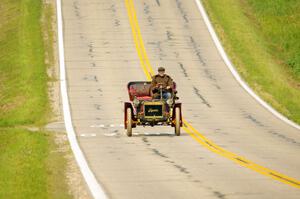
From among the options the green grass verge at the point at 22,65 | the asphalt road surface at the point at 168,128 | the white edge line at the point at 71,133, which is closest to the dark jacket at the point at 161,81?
the asphalt road surface at the point at 168,128

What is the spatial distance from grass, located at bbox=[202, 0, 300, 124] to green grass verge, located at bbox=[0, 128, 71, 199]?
11.7 m

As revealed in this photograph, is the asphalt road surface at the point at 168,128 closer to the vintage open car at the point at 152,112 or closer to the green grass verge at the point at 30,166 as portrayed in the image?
the vintage open car at the point at 152,112

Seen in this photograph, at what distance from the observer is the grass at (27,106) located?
18734 mm

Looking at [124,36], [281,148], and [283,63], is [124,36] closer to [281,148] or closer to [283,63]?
[283,63]

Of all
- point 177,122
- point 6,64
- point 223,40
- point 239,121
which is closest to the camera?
point 177,122

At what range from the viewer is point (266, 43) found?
2008 inches

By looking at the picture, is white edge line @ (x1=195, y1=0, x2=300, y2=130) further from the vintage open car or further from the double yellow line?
the vintage open car

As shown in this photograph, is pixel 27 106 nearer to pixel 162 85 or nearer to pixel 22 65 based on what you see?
pixel 22 65

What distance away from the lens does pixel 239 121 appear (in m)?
33.2

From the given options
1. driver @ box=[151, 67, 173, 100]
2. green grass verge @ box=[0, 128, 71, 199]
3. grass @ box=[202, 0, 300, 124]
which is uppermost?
grass @ box=[202, 0, 300, 124]

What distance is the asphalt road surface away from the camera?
58.1 feet

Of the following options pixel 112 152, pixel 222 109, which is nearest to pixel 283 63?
pixel 222 109

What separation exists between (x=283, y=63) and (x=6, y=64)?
14.3m

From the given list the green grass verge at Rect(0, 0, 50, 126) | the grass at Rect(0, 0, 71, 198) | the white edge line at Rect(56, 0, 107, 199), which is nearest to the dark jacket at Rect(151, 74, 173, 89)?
the white edge line at Rect(56, 0, 107, 199)
